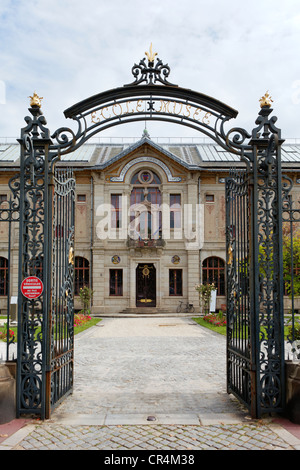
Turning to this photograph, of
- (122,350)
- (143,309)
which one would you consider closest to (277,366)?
(122,350)

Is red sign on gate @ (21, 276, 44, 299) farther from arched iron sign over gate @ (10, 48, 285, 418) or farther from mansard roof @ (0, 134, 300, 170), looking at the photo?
mansard roof @ (0, 134, 300, 170)

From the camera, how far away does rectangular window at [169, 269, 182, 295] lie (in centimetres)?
2858

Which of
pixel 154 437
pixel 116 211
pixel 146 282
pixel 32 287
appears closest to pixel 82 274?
pixel 146 282

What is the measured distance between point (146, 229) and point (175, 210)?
2.36 metres

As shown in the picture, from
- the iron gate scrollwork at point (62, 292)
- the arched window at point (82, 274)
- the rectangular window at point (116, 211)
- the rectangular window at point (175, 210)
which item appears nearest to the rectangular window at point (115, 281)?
the arched window at point (82, 274)

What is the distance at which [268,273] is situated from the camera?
5.75 m

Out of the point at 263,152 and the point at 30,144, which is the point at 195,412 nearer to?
the point at 263,152

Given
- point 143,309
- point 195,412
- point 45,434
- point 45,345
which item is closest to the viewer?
point 45,434

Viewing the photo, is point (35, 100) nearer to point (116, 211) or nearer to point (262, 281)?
point (262, 281)

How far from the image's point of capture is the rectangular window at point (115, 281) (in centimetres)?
2856

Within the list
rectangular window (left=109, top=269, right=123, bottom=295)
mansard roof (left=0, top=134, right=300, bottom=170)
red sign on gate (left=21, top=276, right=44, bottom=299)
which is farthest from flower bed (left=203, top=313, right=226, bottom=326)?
red sign on gate (left=21, top=276, right=44, bottom=299)

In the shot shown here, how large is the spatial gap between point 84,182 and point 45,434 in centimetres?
2479

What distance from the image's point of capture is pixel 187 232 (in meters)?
28.4

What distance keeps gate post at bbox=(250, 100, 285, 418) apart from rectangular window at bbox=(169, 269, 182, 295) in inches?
884
